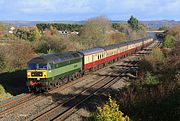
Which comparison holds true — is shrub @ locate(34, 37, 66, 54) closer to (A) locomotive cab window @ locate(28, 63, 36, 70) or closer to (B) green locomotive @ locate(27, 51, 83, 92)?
(B) green locomotive @ locate(27, 51, 83, 92)

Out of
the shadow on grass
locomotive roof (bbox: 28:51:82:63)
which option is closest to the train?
locomotive roof (bbox: 28:51:82:63)

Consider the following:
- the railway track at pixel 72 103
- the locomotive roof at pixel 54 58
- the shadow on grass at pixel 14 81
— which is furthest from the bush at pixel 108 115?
the shadow on grass at pixel 14 81

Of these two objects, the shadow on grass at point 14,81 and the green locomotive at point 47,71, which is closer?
the green locomotive at point 47,71

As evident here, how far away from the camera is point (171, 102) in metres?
15.6

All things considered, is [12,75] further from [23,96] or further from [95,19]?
[95,19]

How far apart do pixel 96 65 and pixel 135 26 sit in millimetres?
124939

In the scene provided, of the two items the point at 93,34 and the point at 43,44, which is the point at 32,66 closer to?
the point at 43,44

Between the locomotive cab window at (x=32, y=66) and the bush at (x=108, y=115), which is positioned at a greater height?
the bush at (x=108, y=115)

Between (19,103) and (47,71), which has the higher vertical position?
(47,71)

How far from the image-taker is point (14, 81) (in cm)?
3059

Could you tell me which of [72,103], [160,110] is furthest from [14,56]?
[160,110]

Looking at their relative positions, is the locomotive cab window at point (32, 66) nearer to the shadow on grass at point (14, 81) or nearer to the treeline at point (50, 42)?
the shadow on grass at point (14, 81)

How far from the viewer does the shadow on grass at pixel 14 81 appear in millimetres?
27547

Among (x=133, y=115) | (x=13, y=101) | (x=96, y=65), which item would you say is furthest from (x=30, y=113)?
(x=96, y=65)
